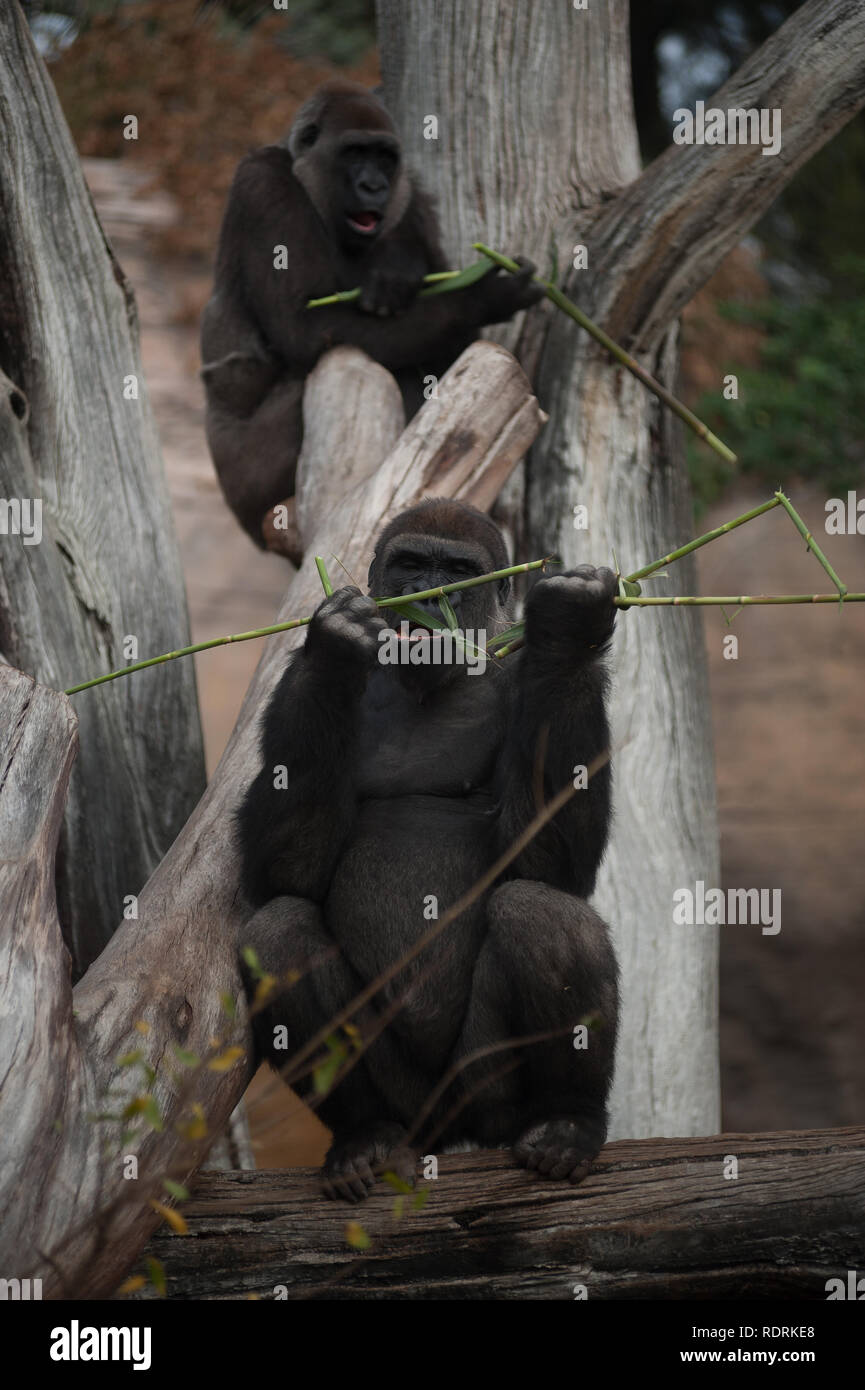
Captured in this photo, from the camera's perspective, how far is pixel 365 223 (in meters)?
5.99

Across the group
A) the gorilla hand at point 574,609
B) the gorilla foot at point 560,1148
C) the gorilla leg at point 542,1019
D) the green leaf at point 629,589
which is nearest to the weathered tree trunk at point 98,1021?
the gorilla leg at point 542,1019

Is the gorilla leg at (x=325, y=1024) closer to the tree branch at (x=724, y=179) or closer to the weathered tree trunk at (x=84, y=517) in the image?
the weathered tree trunk at (x=84, y=517)

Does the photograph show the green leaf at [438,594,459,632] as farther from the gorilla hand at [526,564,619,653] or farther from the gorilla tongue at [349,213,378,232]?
the gorilla tongue at [349,213,378,232]

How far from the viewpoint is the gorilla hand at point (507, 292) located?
5.29 m

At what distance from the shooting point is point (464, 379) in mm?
4891

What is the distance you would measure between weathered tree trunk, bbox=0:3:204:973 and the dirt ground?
367 cm

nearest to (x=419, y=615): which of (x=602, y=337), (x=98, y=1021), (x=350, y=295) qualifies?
(x=98, y=1021)

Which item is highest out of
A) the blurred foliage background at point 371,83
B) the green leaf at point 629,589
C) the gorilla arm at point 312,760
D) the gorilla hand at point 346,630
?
the blurred foliage background at point 371,83

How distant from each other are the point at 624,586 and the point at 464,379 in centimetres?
184

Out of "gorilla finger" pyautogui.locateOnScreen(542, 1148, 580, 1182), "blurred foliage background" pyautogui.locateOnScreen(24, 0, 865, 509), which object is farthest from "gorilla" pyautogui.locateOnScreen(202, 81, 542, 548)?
"blurred foliage background" pyautogui.locateOnScreen(24, 0, 865, 509)

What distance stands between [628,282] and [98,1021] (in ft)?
11.0

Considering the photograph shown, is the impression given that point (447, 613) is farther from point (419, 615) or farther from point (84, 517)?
point (84, 517)

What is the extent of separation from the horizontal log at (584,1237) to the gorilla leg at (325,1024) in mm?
242

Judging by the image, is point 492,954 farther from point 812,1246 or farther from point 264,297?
point 264,297
